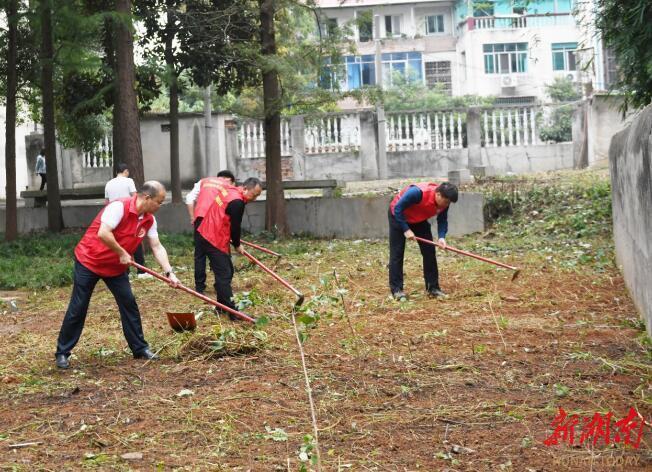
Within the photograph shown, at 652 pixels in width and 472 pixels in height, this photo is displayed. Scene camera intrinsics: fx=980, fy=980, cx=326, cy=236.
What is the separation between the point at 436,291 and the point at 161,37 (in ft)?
31.5

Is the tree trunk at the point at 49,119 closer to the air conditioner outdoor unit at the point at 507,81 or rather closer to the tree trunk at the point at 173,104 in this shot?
the tree trunk at the point at 173,104

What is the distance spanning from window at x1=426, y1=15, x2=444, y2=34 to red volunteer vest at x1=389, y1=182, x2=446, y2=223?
3709 cm

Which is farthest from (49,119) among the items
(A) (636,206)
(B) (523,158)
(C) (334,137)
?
(A) (636,206)

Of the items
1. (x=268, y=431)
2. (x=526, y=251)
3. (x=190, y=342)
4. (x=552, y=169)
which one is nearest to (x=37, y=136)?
(x=552, y=169)

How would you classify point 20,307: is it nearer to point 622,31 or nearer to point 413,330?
point 413,330

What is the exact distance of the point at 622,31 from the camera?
42.4 ft

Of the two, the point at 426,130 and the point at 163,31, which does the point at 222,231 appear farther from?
the point at 426,130

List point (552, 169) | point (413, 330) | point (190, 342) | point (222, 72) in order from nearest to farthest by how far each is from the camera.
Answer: point (190, 342) → point (413, 330) → point (222, 72) → point (552, 169)

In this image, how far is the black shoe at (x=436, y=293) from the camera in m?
11.6

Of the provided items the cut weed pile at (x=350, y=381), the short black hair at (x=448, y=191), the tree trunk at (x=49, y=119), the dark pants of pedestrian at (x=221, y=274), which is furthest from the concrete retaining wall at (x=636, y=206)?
the tree trunk at (x=49, y=119)

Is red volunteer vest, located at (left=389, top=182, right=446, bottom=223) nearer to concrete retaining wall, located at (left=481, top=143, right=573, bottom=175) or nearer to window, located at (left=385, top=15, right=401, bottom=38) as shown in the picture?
concrete retaining wall, located at (left=481, top=143, right=573, bottom=175)

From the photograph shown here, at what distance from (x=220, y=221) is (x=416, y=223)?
2675 millimetres

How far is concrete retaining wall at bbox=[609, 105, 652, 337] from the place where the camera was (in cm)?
784

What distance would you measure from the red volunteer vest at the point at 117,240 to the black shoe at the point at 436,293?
435 centimetres
